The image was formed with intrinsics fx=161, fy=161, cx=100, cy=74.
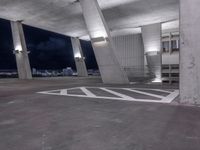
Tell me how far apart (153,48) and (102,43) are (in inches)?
376

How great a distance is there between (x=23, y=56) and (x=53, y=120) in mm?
18630

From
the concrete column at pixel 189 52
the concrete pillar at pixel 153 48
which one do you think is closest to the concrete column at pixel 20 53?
the concrete pillar at pixel 153 48

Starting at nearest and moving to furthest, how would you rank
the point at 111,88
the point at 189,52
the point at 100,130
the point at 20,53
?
the point at 100,130, the point at 189,52, the point at 111,88, the point at 20,53

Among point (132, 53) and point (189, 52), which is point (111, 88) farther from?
point (132, 53)

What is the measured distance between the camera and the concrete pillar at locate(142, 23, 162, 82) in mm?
18203

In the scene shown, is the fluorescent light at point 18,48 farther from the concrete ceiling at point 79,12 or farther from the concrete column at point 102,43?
the concrete column at point 102,43

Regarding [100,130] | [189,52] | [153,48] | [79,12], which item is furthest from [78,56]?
[100,130]

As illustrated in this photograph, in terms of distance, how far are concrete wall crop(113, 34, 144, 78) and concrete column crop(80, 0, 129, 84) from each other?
37.6 feet

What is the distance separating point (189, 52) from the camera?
14.0ft

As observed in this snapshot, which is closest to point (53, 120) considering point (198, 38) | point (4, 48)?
point (198, 38)

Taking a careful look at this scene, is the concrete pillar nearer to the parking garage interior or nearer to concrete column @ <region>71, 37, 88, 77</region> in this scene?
the parking garage interior

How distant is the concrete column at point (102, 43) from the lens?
1105 cm

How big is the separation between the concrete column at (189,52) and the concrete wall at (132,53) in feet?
58.7

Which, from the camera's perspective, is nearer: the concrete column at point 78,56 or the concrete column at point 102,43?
the concrete column at point 102,43
